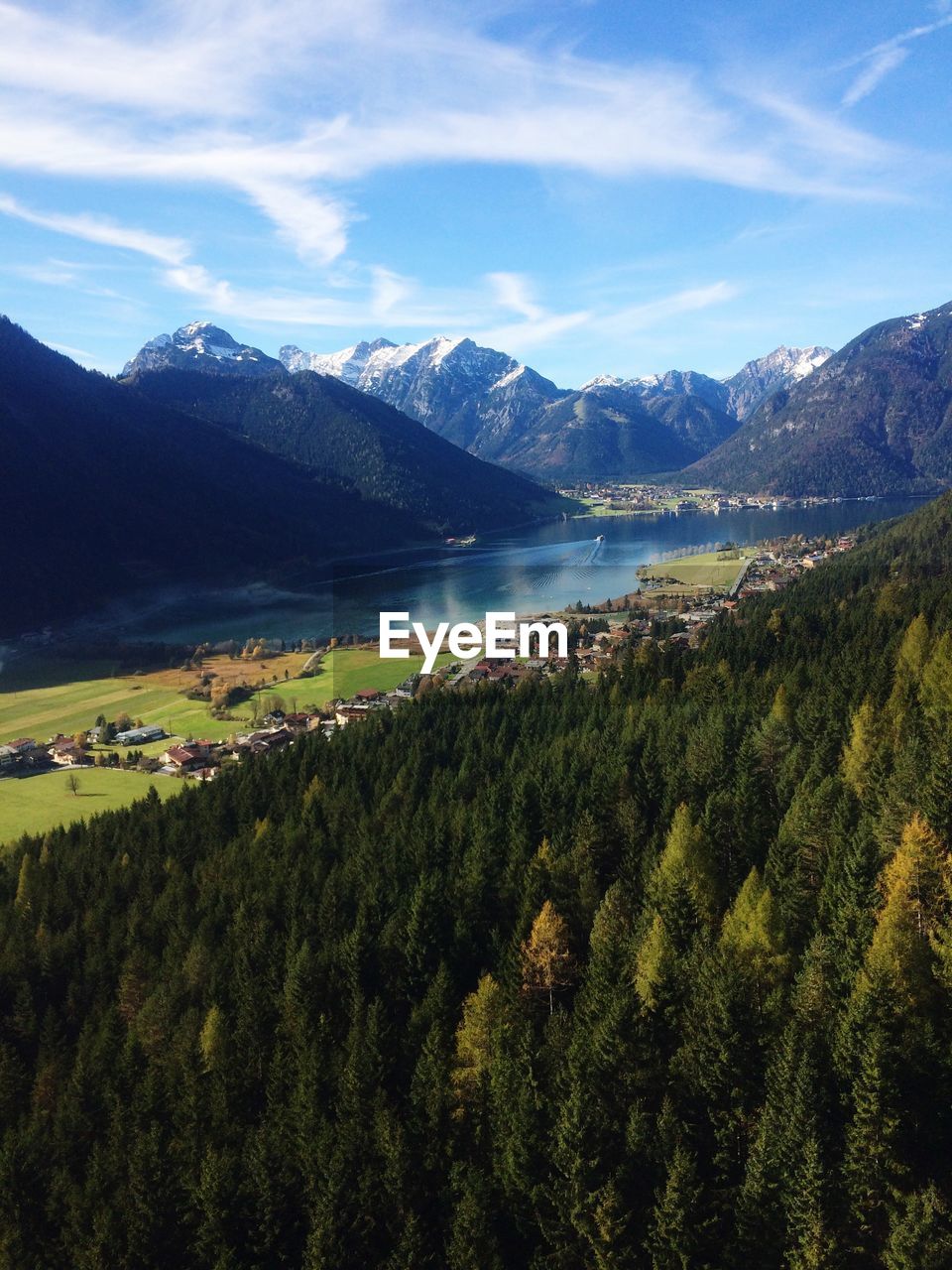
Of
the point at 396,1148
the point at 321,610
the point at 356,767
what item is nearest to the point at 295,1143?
the point at 396,1148

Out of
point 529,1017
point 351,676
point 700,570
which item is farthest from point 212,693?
point 700,570

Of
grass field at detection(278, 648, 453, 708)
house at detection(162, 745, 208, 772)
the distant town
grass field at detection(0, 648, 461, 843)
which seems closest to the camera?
grass field at detection(0, 648, 461, 843)

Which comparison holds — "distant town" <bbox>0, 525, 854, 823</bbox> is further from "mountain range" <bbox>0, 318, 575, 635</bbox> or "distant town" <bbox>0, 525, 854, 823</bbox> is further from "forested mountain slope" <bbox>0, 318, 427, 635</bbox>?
"mountain range" <bbox>0, 318, 575, 635</bbox>

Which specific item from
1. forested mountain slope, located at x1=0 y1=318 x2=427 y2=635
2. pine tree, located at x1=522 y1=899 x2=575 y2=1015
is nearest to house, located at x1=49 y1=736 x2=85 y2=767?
pine tree, located at x1=522 y1=899 x2=575 y2=1015

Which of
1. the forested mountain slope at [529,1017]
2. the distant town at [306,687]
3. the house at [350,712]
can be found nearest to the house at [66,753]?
the distant town at [306,687]

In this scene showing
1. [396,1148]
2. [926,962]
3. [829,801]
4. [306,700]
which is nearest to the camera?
[926,962]

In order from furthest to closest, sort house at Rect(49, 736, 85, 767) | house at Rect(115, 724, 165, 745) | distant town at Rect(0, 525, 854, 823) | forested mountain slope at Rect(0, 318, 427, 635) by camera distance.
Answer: forested mountain slope at Rect(0, 318, 427, 635) < house at Rect(115, 724, 165, 745) < house at Rect(49, 736, 85, 767) < distant town at Rect(0, 525, 854, 823)

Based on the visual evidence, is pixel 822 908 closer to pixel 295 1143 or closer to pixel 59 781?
pixel 295 1143
